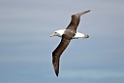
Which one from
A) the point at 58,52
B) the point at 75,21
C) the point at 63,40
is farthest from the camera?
the point at 75,21

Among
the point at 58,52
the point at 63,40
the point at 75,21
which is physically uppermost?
the point at 75,21

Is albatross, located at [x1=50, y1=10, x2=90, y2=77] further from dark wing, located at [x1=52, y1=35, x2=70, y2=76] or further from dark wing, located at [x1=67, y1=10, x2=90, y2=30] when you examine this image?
dark wing, located at [x1=67, y1=10, x2=90, y2=30]

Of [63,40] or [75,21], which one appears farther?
[75,21]

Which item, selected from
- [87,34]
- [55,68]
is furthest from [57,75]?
[87,34]

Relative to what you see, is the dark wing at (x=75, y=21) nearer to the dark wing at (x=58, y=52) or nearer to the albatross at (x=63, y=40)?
the albatross at (x=63, y=40)

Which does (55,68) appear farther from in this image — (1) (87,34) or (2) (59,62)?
(1) (87,34)

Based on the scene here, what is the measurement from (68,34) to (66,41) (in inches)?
26.3

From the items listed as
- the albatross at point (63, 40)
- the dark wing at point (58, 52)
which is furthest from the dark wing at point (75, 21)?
the dark wing at point (58, 52)

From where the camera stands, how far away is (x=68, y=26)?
2051 inches

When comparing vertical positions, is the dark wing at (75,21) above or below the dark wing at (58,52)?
above

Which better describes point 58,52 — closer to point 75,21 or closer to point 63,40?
point 63,40

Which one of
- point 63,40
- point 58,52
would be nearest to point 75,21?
point 63,40

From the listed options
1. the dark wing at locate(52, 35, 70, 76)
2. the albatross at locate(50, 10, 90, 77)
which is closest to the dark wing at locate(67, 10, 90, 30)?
the albatross at locate(50, 10, 90, 77)

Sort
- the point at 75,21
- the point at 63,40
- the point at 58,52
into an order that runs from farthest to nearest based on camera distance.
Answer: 1. the point at 75,21
2. the point at 63,40
3. the point at 58,52
